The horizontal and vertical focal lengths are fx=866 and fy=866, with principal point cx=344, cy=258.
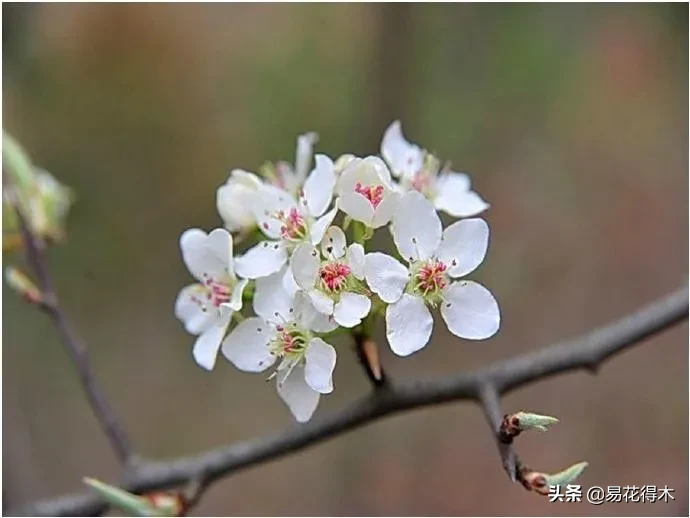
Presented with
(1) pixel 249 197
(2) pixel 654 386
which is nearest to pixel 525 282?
(2) pixel 654 386

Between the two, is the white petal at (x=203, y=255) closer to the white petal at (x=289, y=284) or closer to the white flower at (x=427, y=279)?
the white petal at (x=289, y=284)

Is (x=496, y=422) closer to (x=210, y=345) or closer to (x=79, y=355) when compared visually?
(x=210, y=345)

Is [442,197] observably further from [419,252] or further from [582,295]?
[582,295]

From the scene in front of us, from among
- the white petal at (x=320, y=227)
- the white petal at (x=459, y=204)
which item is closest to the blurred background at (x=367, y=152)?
the white petal at (x=459, y=204)

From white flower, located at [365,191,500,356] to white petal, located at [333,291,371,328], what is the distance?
21 mm

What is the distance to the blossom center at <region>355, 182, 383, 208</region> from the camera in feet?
2.92

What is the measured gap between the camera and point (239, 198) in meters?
1.02

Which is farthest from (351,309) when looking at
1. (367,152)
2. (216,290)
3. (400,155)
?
(367,152)

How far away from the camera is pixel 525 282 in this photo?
318cm

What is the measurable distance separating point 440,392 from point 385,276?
263mm

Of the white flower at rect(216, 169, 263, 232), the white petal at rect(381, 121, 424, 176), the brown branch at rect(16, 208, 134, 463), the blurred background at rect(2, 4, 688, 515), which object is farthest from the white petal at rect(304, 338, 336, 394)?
the blurred background at rect(2, 4, 688, 515)

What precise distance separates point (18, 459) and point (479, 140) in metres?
2.27

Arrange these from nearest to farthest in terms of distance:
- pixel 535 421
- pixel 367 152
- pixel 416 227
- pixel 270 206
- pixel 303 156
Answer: pixel 535 421 < pixel 416 227 < pixel 270 206 < pixel 303 156 < pixel 367 152

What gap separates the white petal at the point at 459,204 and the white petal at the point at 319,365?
276 mm
